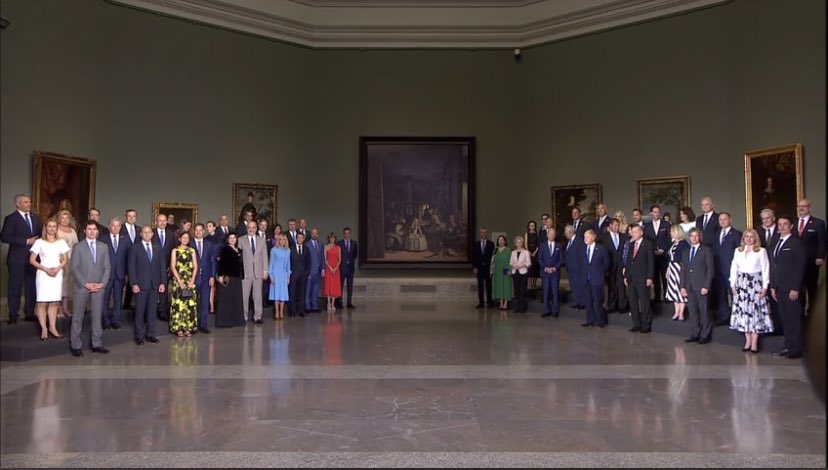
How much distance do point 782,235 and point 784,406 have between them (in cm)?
400

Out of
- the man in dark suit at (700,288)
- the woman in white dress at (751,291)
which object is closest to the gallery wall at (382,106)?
the woman in white dress at (751,291)

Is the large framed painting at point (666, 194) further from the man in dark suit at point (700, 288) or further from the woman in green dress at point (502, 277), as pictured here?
the man in dark suit at point (700, 288)

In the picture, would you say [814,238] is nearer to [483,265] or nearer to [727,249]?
[727,249]

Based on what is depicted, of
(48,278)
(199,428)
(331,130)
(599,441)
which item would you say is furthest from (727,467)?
(331,130)

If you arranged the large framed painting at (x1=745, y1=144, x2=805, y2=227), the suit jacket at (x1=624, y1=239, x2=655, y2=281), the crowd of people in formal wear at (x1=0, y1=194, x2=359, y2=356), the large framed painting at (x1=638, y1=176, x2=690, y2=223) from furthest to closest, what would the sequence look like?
1. the large framed painting at (x1=638, y1=176, x2=690, y2=223)
2. the large framed painting at (x1=745, y1=144, x2=805, y2=227)
3. the suit jacket at (x1=624, y1=239, x2=655, y2=281)
4. the crowd of people in formal wear at (x1=0, y1=194, x2=359, y2=356)

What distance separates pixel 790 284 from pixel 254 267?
31.7 feet

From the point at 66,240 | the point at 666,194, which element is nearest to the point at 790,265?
the point at 666,194

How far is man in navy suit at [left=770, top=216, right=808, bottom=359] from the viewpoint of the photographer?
8.88 metres

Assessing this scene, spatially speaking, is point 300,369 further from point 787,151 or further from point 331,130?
point 331,130

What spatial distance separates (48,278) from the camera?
9.02 meters

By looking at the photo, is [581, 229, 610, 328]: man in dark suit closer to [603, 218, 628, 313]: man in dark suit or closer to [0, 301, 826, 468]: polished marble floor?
[603, 218, 628, 313]: man in dark suit

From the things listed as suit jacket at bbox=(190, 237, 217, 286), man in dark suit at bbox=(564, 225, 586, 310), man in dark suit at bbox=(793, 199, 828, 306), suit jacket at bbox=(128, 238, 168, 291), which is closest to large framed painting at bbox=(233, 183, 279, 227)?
suit jacket at bbox=(190, 237, 217, 286)

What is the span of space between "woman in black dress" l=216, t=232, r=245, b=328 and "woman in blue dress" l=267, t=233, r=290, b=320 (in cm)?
140

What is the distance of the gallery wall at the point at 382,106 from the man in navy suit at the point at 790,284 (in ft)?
7.87
